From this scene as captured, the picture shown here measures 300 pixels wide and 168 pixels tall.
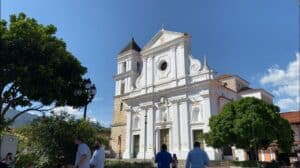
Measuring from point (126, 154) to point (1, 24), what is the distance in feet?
81.7

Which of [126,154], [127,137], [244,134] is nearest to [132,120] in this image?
[127,137]

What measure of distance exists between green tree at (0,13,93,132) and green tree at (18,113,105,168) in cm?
140

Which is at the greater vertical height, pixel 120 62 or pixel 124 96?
pixel 120 62

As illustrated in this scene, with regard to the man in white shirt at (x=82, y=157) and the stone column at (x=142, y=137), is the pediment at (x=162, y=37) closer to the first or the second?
the stone column at (x=142, y=137)

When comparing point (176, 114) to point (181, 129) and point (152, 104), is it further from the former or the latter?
point (152, 104)

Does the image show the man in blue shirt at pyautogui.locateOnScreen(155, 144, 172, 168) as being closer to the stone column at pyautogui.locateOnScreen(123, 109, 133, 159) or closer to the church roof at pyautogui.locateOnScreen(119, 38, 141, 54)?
the stone column at pyautogui.locateOnScreen(123, 109, 133, 159)

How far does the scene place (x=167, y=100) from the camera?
1273 inches

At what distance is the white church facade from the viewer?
96.7ft

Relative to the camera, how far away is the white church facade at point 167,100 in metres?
29.5

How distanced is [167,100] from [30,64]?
2093cm

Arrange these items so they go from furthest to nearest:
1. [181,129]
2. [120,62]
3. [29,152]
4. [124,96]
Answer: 1. [120,62]
2. [124,96]
3. [181,129]
4. [29,152]

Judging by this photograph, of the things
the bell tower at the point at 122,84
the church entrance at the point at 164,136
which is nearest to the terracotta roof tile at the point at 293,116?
the church entrance at the point at 164,136

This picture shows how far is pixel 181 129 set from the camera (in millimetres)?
30359

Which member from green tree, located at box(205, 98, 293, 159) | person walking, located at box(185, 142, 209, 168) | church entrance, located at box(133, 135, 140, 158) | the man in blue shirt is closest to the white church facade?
church entrance, located at box(133, 135, 140, 158)
